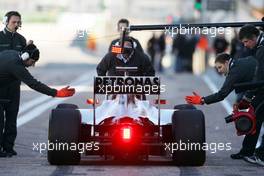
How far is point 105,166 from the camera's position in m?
14.9

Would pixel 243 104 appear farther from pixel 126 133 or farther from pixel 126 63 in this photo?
pixel 126 63

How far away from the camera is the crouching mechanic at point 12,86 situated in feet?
49.8

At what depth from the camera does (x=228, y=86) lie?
14.9 metres

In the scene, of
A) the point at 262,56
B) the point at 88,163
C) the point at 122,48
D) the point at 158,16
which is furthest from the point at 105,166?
the point at 158,16

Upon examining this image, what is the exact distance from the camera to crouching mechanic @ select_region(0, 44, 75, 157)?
15.2 m

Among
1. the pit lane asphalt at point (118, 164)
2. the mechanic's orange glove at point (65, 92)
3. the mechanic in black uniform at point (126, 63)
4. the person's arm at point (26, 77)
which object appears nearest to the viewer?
the pit lane asphalt at point (118, 164)

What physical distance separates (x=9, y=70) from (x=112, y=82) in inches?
57.4

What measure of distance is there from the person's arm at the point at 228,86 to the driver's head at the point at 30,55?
225cm

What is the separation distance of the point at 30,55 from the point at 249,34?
279cm
